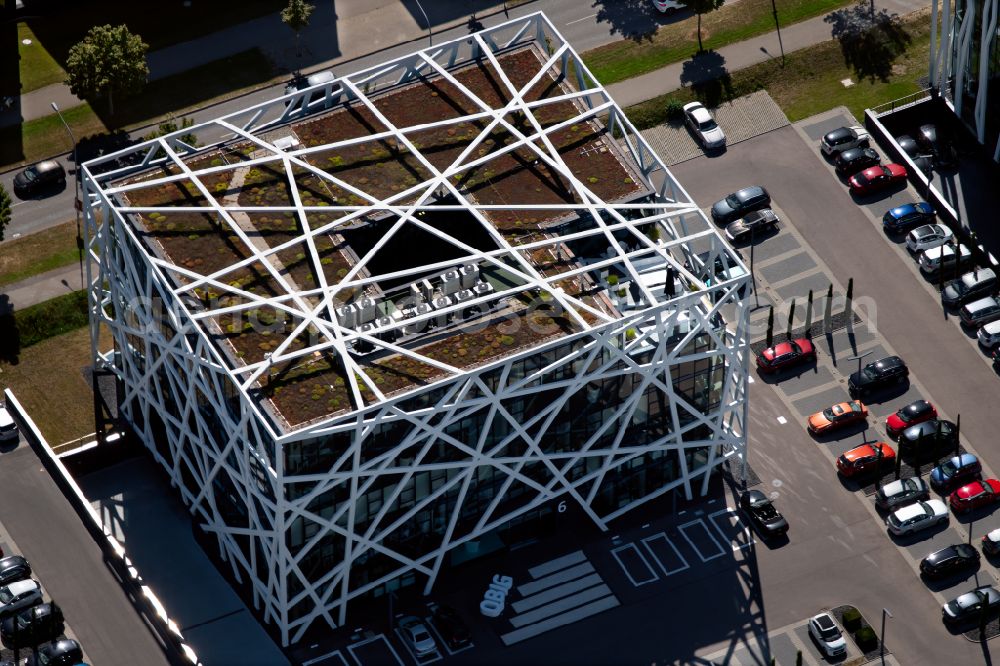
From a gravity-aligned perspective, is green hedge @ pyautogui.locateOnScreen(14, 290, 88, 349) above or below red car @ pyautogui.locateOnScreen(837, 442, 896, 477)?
above

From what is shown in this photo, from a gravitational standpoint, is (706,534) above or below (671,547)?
below

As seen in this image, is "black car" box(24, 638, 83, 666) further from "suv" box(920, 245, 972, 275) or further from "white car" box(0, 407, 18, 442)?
"suv" box(920, 245, 972, 275)

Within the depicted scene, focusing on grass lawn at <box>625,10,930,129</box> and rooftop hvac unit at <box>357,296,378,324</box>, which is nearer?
rooftop hvac unit at <box>357,296,378,324</box>

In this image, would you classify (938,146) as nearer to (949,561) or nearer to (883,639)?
(949,561)

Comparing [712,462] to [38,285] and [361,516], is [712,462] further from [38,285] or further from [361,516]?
[38,285]

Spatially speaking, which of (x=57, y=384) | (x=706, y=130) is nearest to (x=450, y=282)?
(x=57, y=384)

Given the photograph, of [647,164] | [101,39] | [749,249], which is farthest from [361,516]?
[101,39]

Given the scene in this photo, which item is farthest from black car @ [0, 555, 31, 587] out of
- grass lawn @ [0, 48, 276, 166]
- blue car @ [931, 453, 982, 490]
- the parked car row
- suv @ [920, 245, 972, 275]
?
suv @ [920, 245, 972, 275]

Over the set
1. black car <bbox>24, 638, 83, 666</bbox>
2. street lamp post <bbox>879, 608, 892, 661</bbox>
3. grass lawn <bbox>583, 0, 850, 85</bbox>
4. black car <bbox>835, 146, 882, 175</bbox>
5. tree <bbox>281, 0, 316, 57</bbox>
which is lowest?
street lamp post <bbox>879, 608, 892, 661</bbox>
